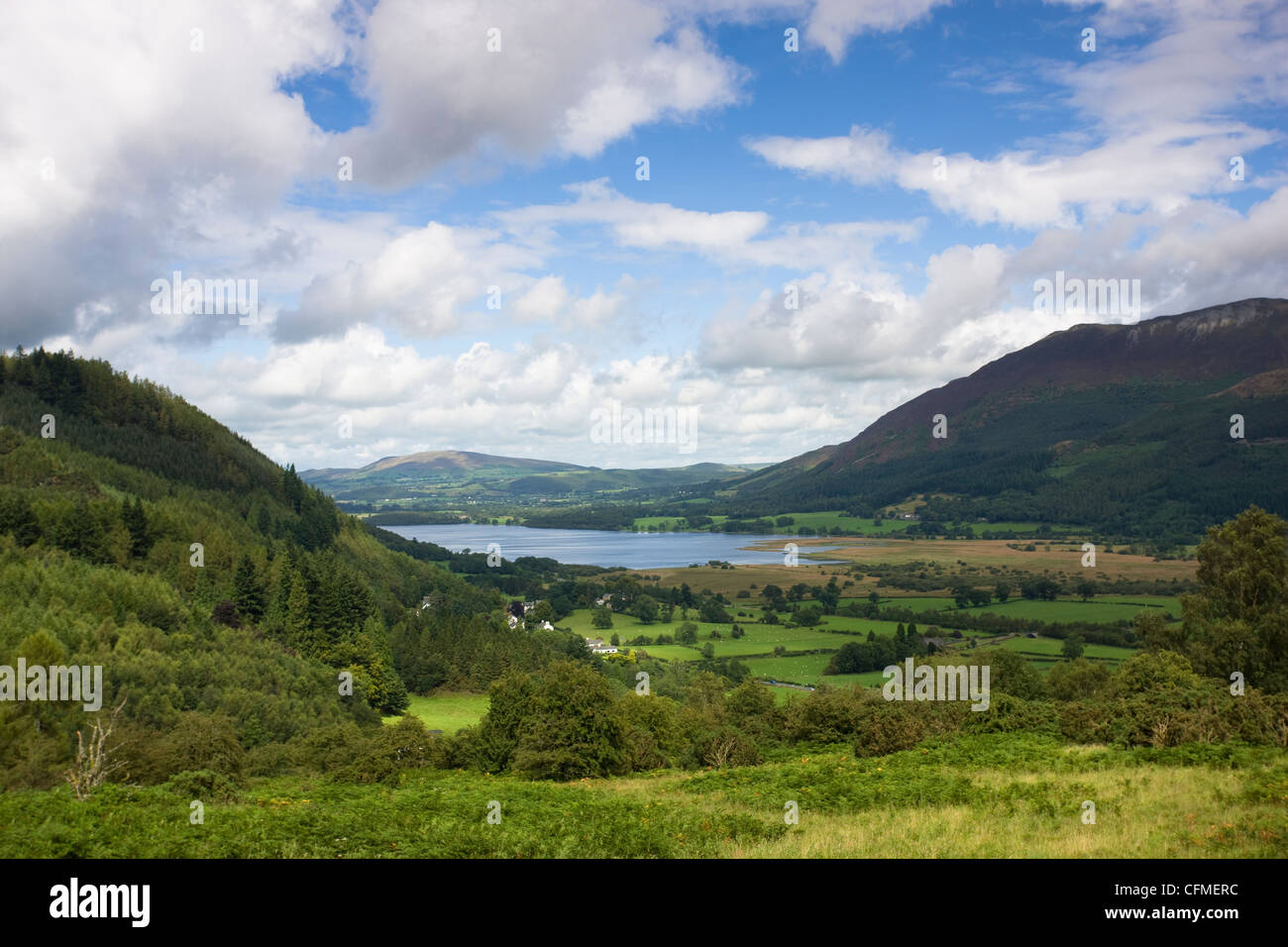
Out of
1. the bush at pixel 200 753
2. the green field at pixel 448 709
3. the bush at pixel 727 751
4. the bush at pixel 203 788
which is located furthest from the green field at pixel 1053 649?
the bush at pixel 203 788

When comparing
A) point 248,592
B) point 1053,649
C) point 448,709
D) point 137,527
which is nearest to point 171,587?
point 248,592

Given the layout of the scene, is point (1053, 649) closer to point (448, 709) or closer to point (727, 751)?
point (448, 709)

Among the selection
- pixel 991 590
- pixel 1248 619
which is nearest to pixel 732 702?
pixel 1248 619

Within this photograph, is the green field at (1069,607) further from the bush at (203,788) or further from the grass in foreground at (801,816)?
the bush at (203,788)

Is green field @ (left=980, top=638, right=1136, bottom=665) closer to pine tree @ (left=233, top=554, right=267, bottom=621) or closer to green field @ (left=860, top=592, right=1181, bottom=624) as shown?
green field @ (left=860, top=592, right=1181, bottom=624)

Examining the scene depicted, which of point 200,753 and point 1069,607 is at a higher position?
point 200,753
